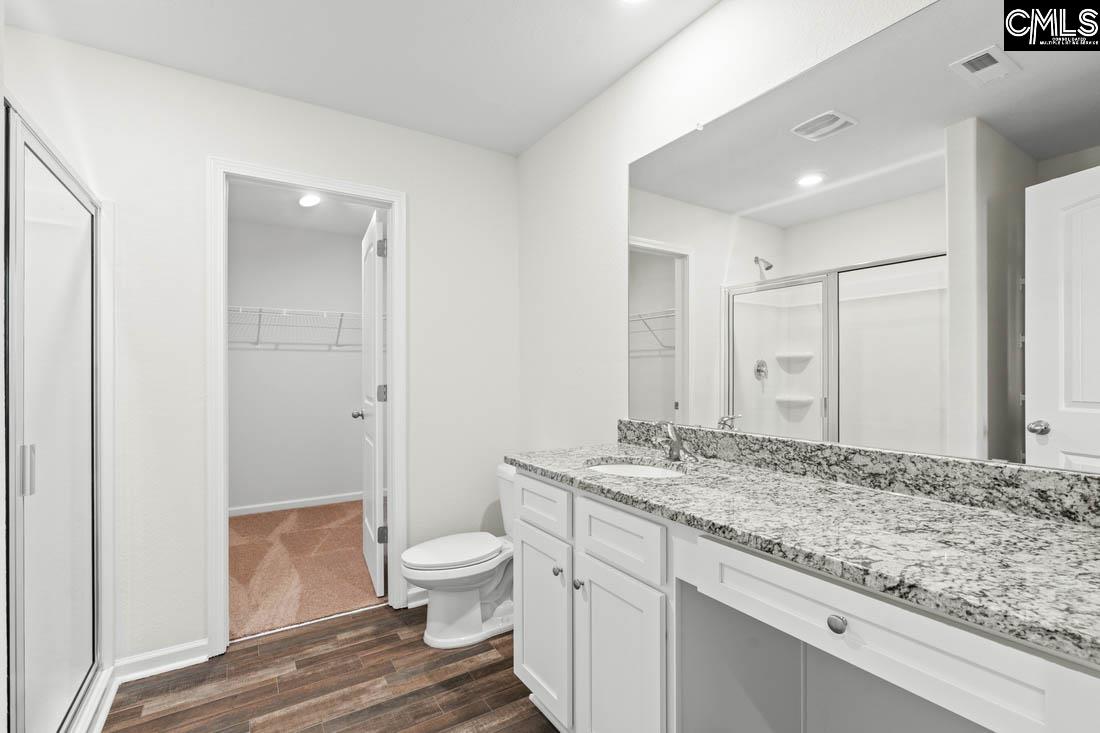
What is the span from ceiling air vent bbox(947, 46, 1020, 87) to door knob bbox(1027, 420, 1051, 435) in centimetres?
77

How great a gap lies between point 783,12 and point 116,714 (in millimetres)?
3230

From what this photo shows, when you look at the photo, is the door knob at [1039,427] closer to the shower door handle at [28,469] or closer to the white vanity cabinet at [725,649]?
the white vanity cabinet at [725,649]

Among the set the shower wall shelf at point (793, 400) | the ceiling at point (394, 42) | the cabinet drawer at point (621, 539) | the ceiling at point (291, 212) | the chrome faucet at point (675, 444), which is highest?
the ceiling at point (394, 42)

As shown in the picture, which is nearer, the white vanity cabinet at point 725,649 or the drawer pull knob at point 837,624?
the white vanity cabinet at point 725,649

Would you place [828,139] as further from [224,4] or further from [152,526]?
[152,526]

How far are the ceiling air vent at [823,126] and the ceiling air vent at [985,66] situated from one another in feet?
0.90

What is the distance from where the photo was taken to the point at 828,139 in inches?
60.0

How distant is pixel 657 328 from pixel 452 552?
1.36 metres

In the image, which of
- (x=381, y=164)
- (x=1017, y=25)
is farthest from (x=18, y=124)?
(x=1017, y=25)

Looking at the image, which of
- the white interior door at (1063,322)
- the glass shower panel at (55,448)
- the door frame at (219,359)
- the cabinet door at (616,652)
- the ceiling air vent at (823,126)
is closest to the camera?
the white interior door at (1063,322)

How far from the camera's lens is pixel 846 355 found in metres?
1.47

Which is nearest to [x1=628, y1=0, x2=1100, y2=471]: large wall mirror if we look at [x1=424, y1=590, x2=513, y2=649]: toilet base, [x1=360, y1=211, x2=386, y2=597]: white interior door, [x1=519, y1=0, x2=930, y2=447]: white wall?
[x1=519, y1=0, x2=930, y2=447]: white wall

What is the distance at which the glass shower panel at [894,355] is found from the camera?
4.19 ft

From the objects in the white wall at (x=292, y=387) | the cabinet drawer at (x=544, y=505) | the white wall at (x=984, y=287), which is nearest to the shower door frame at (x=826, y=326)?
the white wall at (x=984, y=287)
